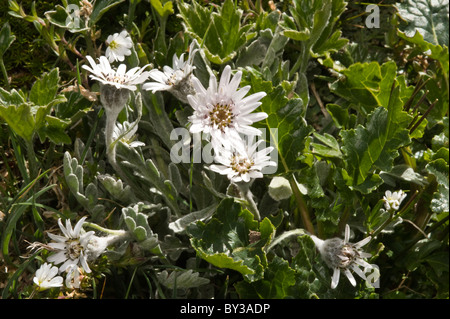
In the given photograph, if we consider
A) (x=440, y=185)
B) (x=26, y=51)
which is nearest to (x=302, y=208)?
(x=440, y=185)

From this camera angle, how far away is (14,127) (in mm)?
2189

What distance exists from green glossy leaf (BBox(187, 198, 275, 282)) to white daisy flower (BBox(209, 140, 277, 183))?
4.6 inches

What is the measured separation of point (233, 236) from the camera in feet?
6.91

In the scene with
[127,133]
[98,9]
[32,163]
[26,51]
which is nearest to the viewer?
[127,133]

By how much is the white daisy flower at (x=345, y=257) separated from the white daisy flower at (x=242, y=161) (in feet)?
1.25

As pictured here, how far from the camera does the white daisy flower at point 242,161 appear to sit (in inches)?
80.1

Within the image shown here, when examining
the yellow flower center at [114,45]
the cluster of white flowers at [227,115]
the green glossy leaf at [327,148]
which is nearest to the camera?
the cluster of white flowers at [227,115]

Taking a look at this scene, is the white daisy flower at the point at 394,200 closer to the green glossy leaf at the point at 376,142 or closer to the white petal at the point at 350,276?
the green glossy leaf at the point at 376,142

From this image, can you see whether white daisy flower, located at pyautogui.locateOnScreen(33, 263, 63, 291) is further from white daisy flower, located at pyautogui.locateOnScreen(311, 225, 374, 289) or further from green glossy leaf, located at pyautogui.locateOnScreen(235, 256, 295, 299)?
white daisy flower, located at pyautogui.locateOnScreen(311, 225, 374, 289)

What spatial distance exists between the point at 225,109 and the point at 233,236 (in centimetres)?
47

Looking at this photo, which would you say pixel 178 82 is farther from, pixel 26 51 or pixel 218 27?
pixel 26 51

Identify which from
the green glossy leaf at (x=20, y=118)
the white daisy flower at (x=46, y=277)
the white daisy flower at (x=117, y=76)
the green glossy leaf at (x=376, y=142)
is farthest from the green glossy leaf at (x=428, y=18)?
the white daisy flower at (x=46, y=277)

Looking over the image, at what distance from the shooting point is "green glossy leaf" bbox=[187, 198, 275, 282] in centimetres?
204

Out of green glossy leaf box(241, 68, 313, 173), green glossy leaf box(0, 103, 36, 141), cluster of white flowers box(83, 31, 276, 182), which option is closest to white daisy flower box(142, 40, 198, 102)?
cluster of white flowers box(83, 31, 276, 182)
